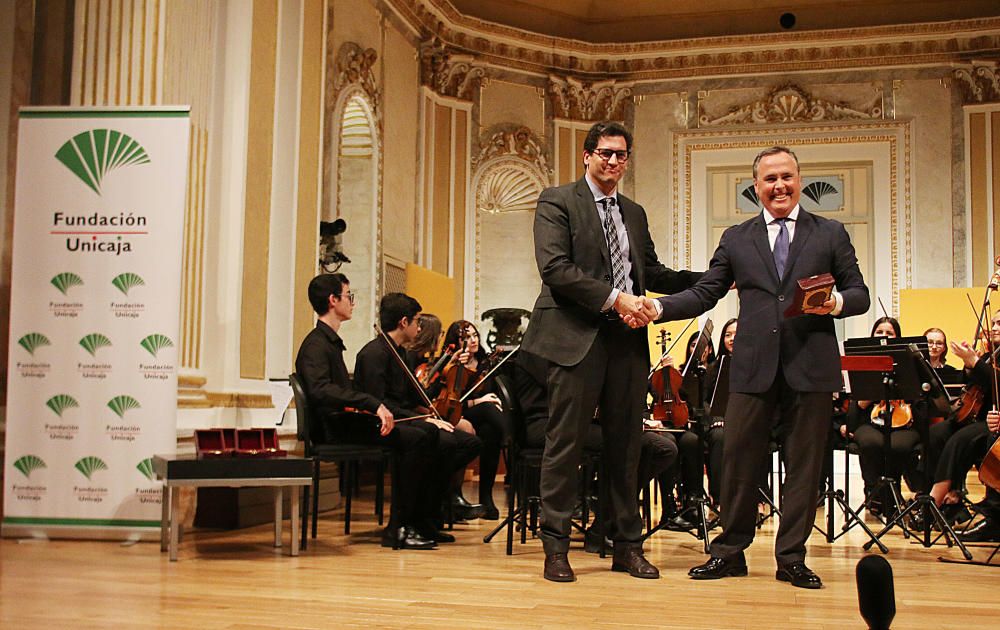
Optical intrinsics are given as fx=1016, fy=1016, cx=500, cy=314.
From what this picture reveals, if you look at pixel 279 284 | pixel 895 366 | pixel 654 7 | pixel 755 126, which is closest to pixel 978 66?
pixel 755 126

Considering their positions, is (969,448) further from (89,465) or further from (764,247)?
(89,465)

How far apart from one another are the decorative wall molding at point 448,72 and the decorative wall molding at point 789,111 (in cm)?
252

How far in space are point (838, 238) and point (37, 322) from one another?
10.7 ft

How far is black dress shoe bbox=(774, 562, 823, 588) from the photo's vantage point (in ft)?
11.1

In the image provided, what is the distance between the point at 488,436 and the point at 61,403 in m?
2.43

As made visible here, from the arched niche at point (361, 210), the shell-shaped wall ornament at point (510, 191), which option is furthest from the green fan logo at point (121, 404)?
the shell-shaped wall ornament at point (510, 191)

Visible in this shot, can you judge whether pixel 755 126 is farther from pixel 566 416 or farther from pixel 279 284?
pixel 566 416

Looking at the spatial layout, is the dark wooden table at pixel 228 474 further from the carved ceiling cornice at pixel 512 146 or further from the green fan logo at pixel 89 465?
the carved ceiling cornice at pixel 512 146

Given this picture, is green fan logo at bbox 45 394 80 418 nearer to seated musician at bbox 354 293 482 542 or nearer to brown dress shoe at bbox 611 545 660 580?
seated musician at bbox 354 293 482 542

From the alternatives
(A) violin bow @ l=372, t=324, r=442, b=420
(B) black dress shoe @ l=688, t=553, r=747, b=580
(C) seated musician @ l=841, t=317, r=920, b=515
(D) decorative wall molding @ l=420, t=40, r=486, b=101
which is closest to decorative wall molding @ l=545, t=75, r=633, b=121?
(D) decorative wall molding @ l=420, t=40, r=486, b=101

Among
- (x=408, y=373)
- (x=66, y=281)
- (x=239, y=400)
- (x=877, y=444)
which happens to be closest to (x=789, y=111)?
(x=877, y=444)

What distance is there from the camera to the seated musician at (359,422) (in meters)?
4.38

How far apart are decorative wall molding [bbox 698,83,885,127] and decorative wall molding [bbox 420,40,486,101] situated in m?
2.52

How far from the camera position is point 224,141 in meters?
5.66
